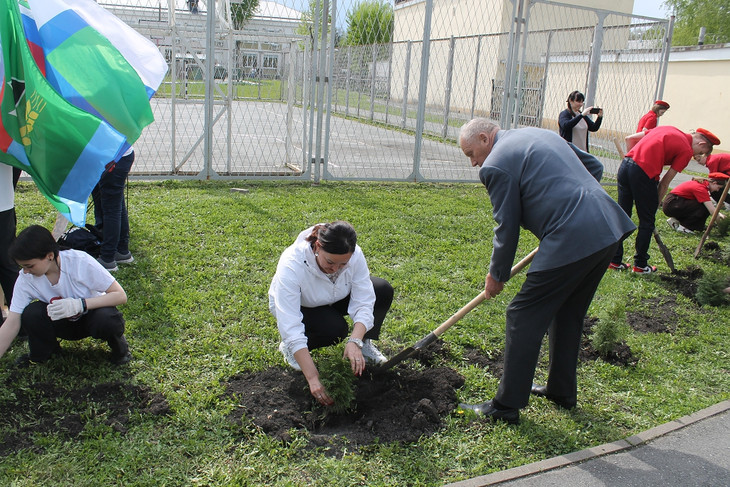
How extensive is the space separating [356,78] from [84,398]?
37.7 ft

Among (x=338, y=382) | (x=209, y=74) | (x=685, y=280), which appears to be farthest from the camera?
(x=209, y=74)

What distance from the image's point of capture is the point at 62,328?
12.1 feet

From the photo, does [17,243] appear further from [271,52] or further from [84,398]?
[271,52]

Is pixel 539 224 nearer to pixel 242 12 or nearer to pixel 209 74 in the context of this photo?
pixel 209 74

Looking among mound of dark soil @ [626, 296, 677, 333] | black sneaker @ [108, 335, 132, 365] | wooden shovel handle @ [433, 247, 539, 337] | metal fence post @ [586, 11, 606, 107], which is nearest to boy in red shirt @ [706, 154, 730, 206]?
metal fence post @ [586, 11, 606, 107]

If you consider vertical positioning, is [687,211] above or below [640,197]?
below

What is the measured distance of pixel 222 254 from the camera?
5.88 m

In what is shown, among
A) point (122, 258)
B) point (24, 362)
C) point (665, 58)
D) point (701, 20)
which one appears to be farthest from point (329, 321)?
point (701, 20)

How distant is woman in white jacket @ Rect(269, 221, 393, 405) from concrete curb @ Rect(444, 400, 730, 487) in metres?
0.90

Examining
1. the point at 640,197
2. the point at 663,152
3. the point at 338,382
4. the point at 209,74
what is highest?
the point at 209,74

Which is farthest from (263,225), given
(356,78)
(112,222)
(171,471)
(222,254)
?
(356,78)

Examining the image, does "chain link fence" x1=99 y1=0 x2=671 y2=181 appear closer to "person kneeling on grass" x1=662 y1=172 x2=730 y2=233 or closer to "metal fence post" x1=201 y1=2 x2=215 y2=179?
"metal fence post" x1=201 y1=2 x2=215 y2=179

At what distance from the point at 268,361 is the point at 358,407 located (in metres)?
0.77

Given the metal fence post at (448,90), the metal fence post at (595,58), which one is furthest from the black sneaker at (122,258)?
the metal fence post at (448,90)
